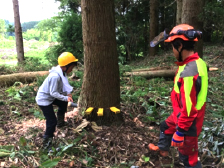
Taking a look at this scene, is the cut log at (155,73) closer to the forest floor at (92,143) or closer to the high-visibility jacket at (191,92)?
the forest floor at (92,143)

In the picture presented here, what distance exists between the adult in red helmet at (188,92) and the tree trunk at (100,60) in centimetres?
117

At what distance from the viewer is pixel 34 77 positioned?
7277mm

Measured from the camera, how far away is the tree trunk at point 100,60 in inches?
122

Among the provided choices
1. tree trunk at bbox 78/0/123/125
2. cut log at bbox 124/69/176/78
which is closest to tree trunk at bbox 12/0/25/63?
cut log at bbox 124/69/176/78

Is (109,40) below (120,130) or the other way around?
the other way around

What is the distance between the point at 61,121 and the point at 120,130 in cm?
107

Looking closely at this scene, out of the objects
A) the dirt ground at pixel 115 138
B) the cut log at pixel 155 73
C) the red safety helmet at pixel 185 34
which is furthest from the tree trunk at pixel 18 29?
the red safety helmet at pixel 185 34

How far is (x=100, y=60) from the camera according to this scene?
320cm

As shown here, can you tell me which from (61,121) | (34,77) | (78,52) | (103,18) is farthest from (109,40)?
(78,52)

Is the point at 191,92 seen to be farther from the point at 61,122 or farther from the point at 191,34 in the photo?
the point at 61,122

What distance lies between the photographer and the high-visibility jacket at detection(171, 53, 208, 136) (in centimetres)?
204

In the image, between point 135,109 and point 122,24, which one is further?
point 122,24

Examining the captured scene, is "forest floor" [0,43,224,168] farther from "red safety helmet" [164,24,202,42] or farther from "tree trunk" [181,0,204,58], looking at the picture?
"tree trunk" [181,0,204,58]

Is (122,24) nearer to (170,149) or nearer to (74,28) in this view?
(74,28)
